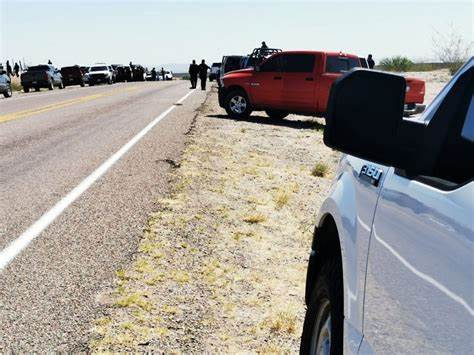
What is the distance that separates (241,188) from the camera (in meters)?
9.30

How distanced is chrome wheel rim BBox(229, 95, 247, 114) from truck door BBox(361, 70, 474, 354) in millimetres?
18111

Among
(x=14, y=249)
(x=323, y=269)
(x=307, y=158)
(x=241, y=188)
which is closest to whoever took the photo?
(x=323, y=269)

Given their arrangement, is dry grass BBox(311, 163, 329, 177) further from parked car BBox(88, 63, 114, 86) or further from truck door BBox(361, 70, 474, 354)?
parked car BBox(88, 63, 114, 86)

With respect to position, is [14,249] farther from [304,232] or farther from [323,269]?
[323,269]

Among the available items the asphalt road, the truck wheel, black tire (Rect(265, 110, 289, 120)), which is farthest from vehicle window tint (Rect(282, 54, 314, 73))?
the asphalt road

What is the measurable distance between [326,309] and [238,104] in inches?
695

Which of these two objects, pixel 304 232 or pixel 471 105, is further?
pixel 304 232

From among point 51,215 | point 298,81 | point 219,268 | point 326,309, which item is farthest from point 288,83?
point 326,309

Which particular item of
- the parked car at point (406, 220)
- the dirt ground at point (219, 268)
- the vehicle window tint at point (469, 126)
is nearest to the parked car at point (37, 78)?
the dirt ground at point (219, 268)

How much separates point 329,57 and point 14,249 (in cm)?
1396

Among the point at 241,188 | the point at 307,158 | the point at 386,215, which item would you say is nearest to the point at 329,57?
the point at 307,158

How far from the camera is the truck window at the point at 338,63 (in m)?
18.5

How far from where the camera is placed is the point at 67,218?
706cm

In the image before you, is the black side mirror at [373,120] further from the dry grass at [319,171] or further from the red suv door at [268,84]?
the red suv door at [268,84]
